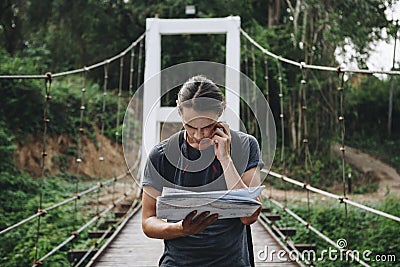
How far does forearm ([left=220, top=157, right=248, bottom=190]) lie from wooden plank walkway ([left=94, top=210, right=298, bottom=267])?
1630 millimetres

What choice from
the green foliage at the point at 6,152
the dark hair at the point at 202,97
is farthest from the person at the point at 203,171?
the green foliage at the point at 6,152

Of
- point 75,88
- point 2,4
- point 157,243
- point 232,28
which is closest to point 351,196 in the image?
point 232,28

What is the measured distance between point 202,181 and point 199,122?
4.1 inches

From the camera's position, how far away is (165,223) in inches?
38.7

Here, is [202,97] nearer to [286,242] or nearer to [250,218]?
[250,218]

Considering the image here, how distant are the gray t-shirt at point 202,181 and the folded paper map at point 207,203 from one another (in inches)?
3.3

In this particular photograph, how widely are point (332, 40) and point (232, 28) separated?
239 centimetres

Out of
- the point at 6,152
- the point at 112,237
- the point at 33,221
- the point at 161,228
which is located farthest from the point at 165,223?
the point at 6,152

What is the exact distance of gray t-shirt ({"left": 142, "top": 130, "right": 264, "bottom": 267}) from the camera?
3.28 ft

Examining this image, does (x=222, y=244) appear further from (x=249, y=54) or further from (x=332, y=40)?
(x=249, y=54)

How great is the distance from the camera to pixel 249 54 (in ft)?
24.4

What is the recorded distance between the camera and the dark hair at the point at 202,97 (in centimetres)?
99

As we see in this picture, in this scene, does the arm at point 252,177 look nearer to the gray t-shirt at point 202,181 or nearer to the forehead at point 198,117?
the gray t-shirt at point 202,181

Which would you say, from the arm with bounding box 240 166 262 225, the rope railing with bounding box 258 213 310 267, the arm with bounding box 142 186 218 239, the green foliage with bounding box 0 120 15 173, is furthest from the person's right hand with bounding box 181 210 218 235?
the green foliage with bounding box 0 120 15 173
